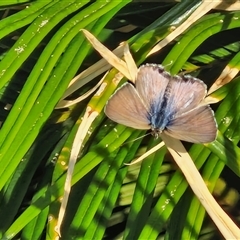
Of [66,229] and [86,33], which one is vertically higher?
[86,33]

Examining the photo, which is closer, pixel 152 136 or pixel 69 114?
Result: pixel 152 136

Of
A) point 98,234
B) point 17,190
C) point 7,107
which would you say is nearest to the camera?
point 98,234

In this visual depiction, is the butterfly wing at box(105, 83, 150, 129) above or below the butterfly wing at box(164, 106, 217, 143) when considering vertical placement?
above

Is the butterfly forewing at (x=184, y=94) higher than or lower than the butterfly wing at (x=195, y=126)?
higher

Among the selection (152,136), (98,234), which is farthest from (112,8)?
(98,234)

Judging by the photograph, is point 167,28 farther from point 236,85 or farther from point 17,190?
point 17,190
